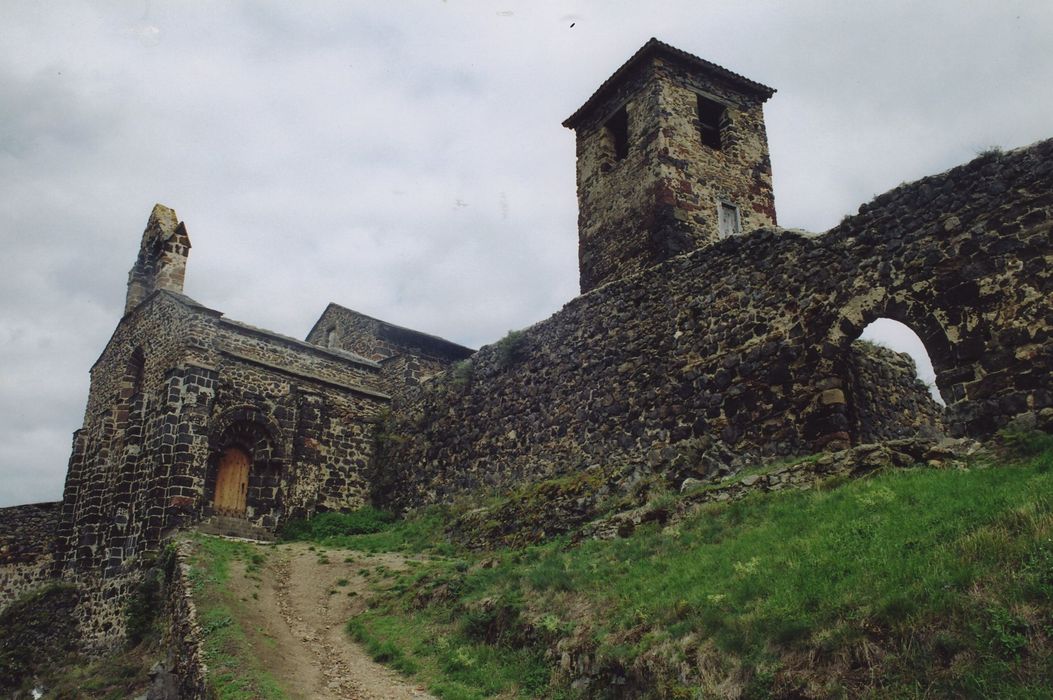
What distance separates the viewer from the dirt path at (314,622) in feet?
36.8

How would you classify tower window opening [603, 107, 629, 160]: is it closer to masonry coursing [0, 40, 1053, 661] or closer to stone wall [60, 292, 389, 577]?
masonry coursing [0, 40, 1053, 661]

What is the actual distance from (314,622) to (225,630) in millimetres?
1771

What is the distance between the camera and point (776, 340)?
51.6 feet

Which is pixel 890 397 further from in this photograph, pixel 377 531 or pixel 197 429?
pixel 197 429

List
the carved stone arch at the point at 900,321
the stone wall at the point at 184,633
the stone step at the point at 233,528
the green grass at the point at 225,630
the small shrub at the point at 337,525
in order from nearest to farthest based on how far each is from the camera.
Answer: the green grass at the point at 225,630, the stone wall at the point at 184,633, the carved stone arch at the point at 900,321, the stone step at the point at 233,528, the small shrub at the point at 337,525

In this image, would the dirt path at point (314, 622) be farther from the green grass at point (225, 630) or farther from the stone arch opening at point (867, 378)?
the stone arch opening at point (867, 378)

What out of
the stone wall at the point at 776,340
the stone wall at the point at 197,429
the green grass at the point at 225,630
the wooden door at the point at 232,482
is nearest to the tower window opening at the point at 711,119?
the stone wall at the point at 776,340

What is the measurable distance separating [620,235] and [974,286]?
11905 millimetres

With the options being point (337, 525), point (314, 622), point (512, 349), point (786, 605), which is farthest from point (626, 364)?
point (786, 605)

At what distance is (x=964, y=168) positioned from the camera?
13750 mm

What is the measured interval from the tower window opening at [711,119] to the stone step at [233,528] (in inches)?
663

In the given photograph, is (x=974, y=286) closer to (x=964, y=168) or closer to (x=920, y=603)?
(x=964, y=168)

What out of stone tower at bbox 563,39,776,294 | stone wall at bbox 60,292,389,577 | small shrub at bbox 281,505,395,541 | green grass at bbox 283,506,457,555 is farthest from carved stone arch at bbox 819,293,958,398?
stone wall at bbox 60,292,389,577

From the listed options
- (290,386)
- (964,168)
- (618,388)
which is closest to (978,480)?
(964,168)
